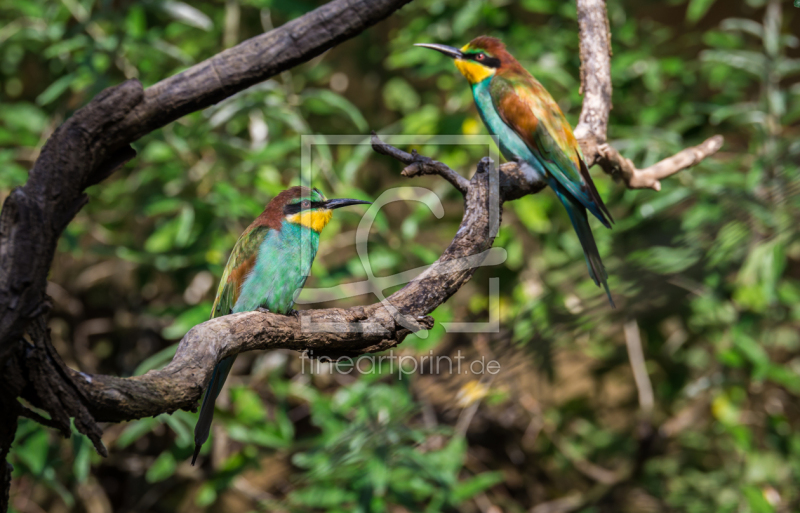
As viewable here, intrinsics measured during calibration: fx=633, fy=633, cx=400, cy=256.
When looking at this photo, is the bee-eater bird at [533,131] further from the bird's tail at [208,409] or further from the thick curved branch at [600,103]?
the bird's tail at [208,409]

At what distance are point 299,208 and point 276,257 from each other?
0.15 m

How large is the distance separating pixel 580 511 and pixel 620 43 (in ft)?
7.62

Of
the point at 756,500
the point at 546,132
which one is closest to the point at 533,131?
the point at 546,132

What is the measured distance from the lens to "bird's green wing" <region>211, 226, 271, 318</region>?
1702 millimetres

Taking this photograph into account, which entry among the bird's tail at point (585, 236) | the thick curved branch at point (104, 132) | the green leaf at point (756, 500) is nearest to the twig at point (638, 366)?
the green leaf at point (756, 500)

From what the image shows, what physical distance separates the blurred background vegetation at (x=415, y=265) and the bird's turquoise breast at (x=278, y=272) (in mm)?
523

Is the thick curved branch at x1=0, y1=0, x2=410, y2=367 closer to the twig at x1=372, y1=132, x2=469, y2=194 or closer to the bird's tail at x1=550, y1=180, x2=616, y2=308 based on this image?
the twig at x1=372, y1=132, x2=469, y2=194

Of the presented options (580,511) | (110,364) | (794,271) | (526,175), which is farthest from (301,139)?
(794,271)

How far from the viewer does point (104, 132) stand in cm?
125

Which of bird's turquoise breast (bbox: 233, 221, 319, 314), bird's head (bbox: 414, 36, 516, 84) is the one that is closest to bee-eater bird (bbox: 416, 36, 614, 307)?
bird's head (bbox: 414, 36, 516, 84)

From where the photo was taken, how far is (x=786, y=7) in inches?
149

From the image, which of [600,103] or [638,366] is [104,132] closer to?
[600,103]

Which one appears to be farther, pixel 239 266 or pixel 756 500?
pixel 756 500

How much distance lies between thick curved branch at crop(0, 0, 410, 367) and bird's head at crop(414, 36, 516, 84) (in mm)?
558
